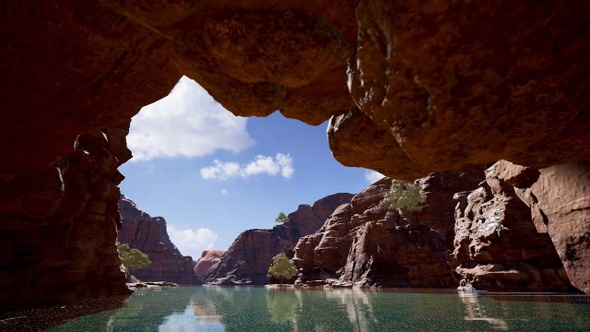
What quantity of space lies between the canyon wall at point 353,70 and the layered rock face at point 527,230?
102mm

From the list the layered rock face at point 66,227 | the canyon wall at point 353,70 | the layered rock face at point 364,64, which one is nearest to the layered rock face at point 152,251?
the layered rock face at point 66,227

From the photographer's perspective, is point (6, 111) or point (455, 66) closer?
point (455, 66)

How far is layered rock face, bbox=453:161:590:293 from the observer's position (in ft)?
25.3

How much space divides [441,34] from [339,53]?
6.71 feet

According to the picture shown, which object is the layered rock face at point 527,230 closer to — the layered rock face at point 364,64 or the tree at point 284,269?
the layered rock face at point 364,64

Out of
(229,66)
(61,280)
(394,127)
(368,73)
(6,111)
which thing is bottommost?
(61,280)

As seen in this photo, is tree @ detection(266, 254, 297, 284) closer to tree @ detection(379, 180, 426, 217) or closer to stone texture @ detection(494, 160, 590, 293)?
tree @ detection(379, 180, 426, 217)

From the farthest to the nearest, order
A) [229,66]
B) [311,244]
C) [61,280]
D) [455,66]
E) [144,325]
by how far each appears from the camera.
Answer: [311,244] → [61,280] → [144,325] → [229,66] → [455,66]

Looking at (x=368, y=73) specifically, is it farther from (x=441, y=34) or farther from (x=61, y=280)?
(x=61, y=280)

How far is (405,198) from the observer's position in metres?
48.6

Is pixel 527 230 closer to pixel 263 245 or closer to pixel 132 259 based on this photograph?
pixel 132 259

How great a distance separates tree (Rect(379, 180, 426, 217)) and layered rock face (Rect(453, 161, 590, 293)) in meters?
17.2

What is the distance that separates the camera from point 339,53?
5.93 metres

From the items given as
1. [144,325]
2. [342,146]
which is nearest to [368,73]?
[342,146]
